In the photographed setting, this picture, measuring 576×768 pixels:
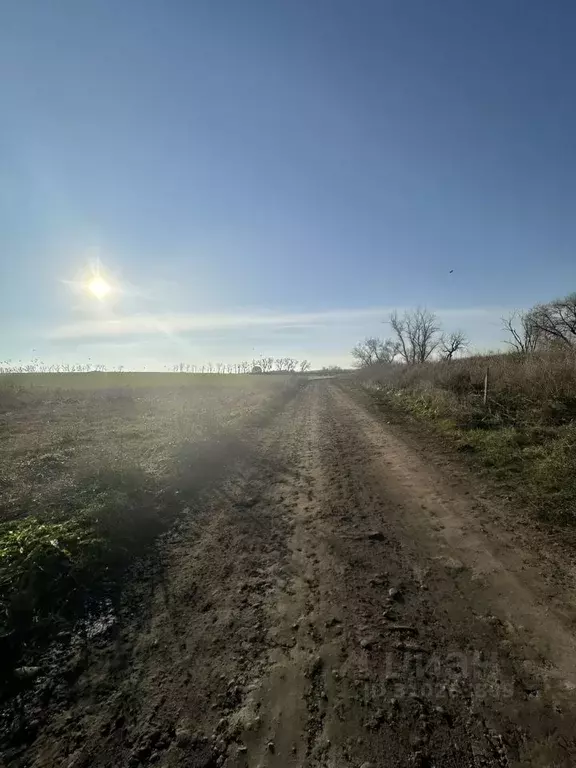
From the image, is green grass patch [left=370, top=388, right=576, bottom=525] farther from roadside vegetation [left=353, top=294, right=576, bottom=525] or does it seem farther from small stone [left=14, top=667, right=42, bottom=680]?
small stone [left=14, top=667, right=42, bottom=680]

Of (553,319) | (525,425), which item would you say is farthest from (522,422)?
(553,319)

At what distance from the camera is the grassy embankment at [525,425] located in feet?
20.5

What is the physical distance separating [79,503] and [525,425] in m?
10.4

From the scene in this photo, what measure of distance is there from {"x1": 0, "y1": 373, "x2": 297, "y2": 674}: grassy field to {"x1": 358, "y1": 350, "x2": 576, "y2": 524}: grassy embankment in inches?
240

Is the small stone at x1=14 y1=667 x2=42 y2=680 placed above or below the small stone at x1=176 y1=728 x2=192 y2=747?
below

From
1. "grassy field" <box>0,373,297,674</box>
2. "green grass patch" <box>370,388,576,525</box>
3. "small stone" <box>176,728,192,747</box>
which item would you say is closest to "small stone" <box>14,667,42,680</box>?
"grassy field" <box>0,373,297,674</box>

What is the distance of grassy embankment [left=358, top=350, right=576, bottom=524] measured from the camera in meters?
6.25

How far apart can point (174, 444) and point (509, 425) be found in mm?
9233

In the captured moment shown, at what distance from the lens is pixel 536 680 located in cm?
272

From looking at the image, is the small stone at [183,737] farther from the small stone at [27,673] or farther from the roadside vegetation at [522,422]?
the roadside vegetation at [522,422]

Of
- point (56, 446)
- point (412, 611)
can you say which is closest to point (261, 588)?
point (412, 611)

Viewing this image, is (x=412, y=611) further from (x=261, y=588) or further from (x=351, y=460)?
(x=351, y=460)

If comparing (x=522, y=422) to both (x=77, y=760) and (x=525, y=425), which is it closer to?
(x=525, y=425)

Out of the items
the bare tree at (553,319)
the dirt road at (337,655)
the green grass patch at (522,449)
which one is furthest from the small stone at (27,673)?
the bare tree at (553,319)
